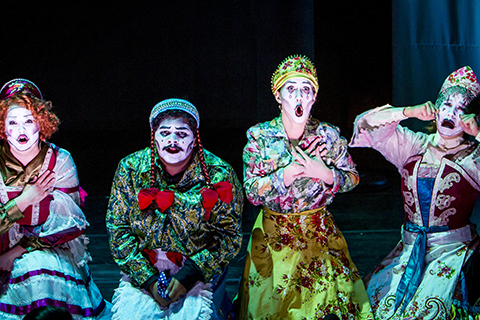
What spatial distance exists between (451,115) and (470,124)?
110 mm

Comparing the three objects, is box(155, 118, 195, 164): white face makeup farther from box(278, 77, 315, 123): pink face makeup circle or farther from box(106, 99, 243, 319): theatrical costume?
box(278, 77, 315, 123): pink face makeup circle

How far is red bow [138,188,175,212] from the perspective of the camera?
2678mm

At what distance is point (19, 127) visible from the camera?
2826 millimetres

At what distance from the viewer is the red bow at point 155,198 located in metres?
2.68

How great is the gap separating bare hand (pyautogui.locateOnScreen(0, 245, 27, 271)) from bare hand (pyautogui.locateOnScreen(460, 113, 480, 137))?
2.38 meters

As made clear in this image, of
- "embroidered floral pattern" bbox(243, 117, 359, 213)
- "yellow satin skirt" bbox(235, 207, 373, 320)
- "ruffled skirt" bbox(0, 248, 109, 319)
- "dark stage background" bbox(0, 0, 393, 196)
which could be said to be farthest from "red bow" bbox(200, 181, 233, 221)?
"dark stage background" bbox(0, 0, 393, 196)

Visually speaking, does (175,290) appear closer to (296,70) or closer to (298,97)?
(298,97)

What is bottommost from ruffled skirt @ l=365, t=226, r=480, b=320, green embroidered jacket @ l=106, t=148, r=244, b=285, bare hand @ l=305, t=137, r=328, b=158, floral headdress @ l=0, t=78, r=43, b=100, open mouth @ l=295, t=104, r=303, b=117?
ruffled skirt @ l=365, t=226, r=480, b=320

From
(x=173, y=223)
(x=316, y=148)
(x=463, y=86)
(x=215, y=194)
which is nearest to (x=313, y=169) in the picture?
(x=316, y=148)

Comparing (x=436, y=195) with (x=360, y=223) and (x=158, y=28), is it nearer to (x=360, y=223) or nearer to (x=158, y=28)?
(x=360, y=223)

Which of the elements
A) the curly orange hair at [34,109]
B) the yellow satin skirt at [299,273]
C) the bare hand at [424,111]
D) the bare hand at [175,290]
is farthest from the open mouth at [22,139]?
the bare hand at [424,111]

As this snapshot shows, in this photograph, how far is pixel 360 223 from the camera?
5.71 metres

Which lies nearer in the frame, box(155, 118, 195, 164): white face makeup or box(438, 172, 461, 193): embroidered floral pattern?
box(155, 118, 195, 164): white face makeup

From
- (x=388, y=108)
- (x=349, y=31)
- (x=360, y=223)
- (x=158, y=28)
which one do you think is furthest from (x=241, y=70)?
(x=388, y=108)
